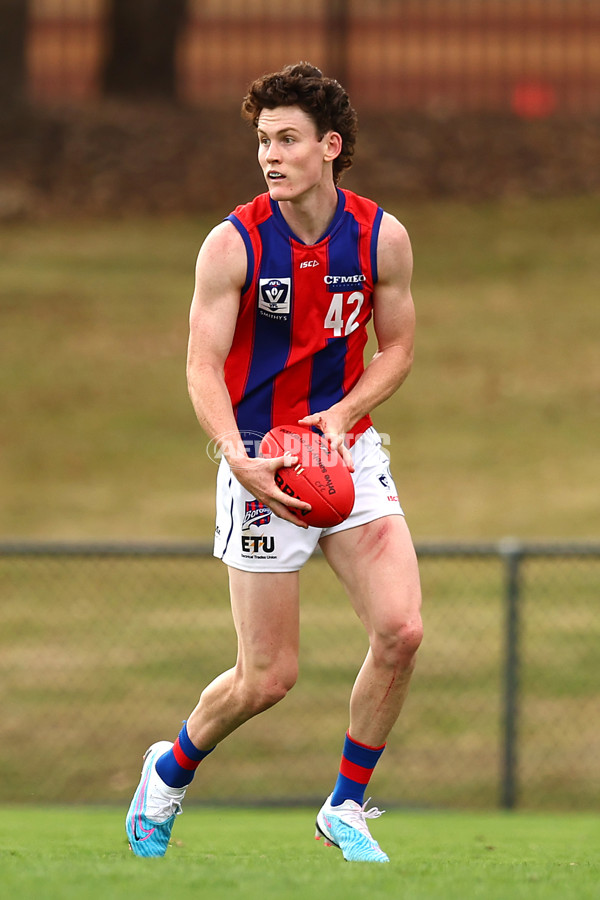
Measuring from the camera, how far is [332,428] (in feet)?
16.4

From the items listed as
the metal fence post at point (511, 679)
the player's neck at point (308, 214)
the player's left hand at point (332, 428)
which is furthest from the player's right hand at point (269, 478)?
the metal fence post at point (511, 679)

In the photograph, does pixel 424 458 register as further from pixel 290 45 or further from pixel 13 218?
pixel 290 45

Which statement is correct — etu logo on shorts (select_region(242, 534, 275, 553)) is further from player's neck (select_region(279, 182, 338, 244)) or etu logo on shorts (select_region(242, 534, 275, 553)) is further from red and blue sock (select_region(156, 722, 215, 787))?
player's neck (select_region(279, 182, 338, 244))

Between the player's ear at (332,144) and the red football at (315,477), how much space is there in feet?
3.27

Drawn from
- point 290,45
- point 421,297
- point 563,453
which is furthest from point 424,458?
point 290,45

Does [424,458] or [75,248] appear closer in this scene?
[424,458]

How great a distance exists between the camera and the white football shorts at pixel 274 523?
16.5 ft

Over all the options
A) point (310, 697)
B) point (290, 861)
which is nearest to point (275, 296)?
point (290, 861)

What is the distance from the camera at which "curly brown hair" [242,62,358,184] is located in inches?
195

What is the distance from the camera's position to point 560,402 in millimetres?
16453

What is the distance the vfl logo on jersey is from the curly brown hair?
1.31m

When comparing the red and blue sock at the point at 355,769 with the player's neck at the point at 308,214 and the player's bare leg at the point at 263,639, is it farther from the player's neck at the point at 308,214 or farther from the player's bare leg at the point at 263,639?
the player's neck at the point at 308,214

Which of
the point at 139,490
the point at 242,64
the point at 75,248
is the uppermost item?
the point at 242,64

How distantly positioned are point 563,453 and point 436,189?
25.7 feet
